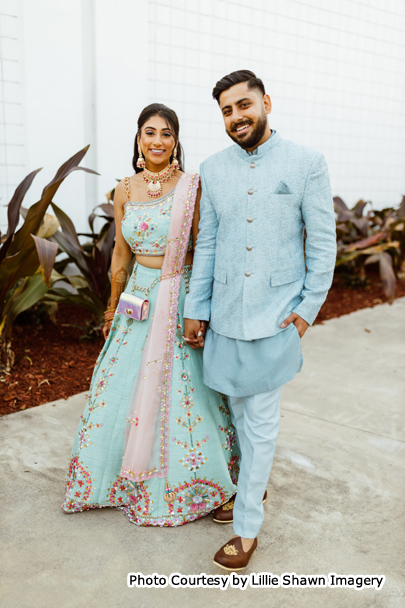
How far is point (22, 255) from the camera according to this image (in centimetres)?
287

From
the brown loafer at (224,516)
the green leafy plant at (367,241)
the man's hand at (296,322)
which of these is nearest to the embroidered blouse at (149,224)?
the man's hand at (296,322)

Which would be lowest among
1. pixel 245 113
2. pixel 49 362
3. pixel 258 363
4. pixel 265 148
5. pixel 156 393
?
pixel 49 362

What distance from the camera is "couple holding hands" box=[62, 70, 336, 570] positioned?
5.62ft

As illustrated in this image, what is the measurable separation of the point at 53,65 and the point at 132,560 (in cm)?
351

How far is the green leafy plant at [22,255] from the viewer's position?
277 cm

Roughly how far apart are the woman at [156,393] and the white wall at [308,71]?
3115 millimetres

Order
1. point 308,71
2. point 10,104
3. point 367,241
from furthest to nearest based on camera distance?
point 308,71
point 367,241
point 10,104

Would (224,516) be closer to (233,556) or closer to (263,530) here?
(263,530)

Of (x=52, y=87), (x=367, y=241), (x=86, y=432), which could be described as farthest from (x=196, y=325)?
(x=367, y=241)

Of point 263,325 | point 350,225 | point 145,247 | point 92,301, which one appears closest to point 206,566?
point 263,325

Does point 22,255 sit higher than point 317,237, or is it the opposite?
point 317,237

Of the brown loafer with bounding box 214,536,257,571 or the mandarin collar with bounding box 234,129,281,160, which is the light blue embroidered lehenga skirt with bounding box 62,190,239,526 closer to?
the brown loafer with bounding box 214,536,257,571

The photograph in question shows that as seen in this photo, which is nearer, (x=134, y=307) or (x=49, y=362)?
(x=134, y=307)

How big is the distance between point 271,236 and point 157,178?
0.52 meters
